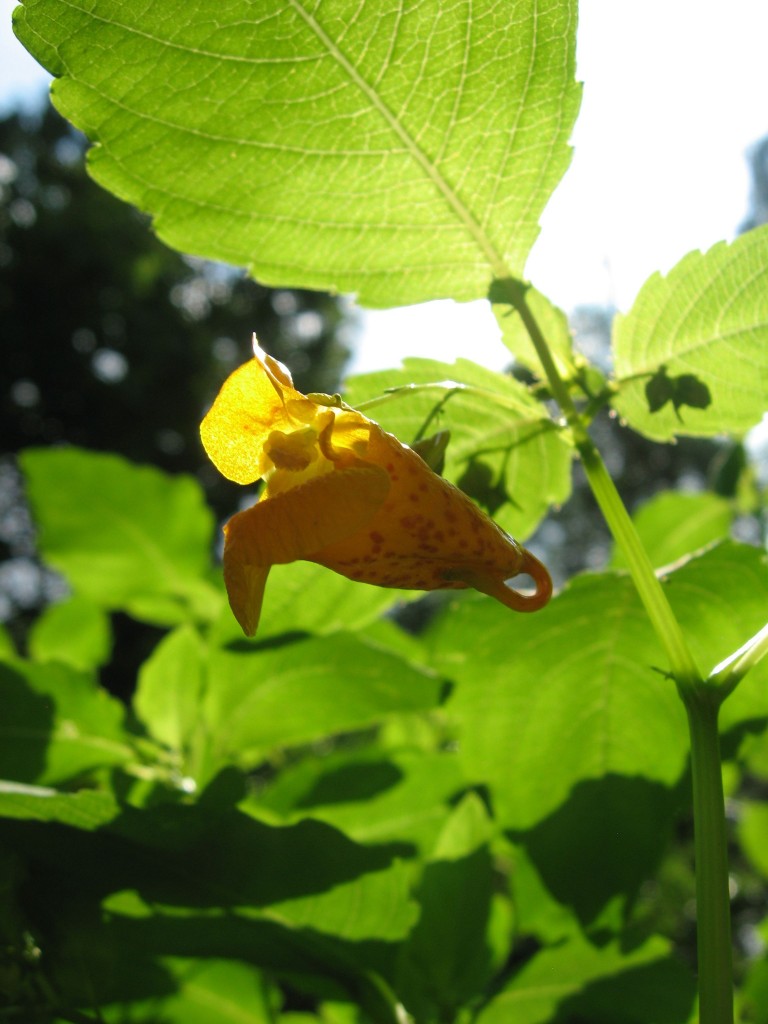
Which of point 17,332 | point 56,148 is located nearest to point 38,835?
point 17,332

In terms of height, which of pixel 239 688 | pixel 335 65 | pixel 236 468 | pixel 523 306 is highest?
pixel 335 65

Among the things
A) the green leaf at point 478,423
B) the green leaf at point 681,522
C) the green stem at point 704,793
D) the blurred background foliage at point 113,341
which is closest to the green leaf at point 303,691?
the green leaf at point 478,423

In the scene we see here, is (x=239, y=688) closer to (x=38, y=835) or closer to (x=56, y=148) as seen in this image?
(x=38, y=835)

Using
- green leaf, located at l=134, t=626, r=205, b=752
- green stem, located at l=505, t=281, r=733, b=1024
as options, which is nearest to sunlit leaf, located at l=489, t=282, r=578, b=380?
green stem, located at l=505, t=281, r=733, b=1024

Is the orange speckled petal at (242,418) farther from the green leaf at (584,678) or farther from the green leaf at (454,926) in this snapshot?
the green leaf at (454,926)

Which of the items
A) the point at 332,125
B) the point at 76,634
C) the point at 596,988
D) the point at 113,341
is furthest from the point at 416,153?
the point at 113,341
